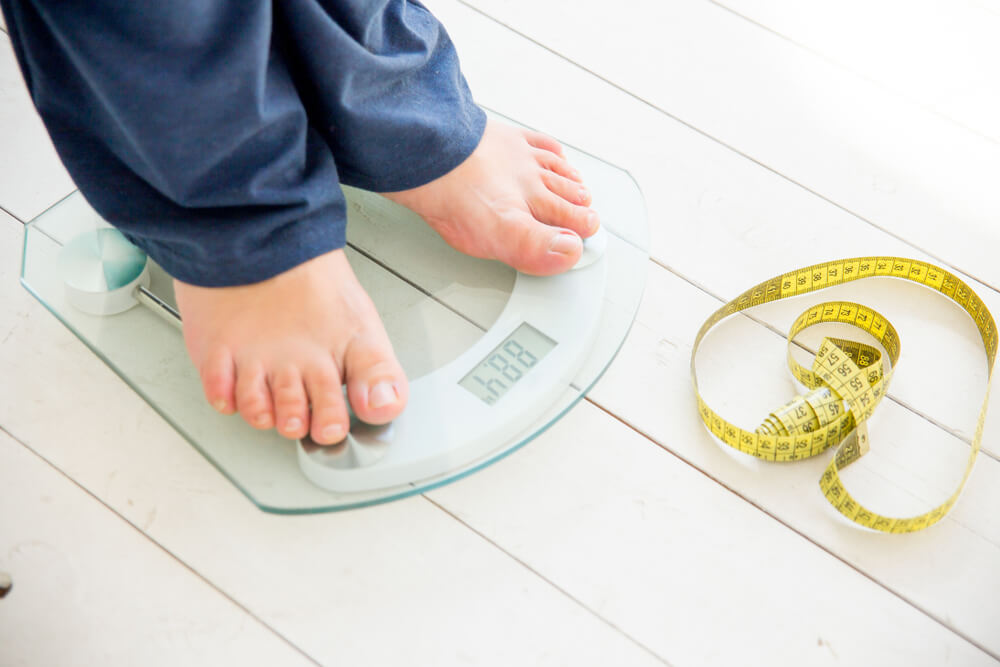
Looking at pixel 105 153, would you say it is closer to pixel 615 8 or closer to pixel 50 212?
pixel 50 212

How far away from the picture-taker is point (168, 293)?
2.65 feet

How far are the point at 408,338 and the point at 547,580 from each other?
251 millimetres

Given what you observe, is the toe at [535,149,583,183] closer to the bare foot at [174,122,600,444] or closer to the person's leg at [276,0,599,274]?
the person's leg at [276,0,599,274]

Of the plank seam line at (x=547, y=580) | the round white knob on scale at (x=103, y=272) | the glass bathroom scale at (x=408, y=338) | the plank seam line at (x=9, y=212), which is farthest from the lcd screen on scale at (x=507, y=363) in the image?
the plank seam line at (x=9, y=212)

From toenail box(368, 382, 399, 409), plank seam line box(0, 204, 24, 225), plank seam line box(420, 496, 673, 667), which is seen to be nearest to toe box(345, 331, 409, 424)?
toenail box(368, 382, 399, 409)

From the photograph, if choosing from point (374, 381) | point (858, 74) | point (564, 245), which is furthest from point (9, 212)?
point (858, 74)

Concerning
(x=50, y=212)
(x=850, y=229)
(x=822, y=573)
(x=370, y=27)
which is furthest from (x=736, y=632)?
(x=50, y=212)

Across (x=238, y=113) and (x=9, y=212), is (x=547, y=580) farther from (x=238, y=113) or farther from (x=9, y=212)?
(x=9, y=212)

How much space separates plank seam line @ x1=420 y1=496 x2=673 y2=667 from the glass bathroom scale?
0.05 metres

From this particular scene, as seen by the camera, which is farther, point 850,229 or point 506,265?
point 850,229

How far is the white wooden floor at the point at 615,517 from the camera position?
71 centimetres

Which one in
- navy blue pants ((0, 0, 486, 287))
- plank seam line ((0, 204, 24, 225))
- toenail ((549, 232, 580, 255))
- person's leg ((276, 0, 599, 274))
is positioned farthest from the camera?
plank seam line ((0, 204, 24, 225))

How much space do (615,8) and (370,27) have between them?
1.82 ft

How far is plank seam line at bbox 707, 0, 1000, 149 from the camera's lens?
1.07m
